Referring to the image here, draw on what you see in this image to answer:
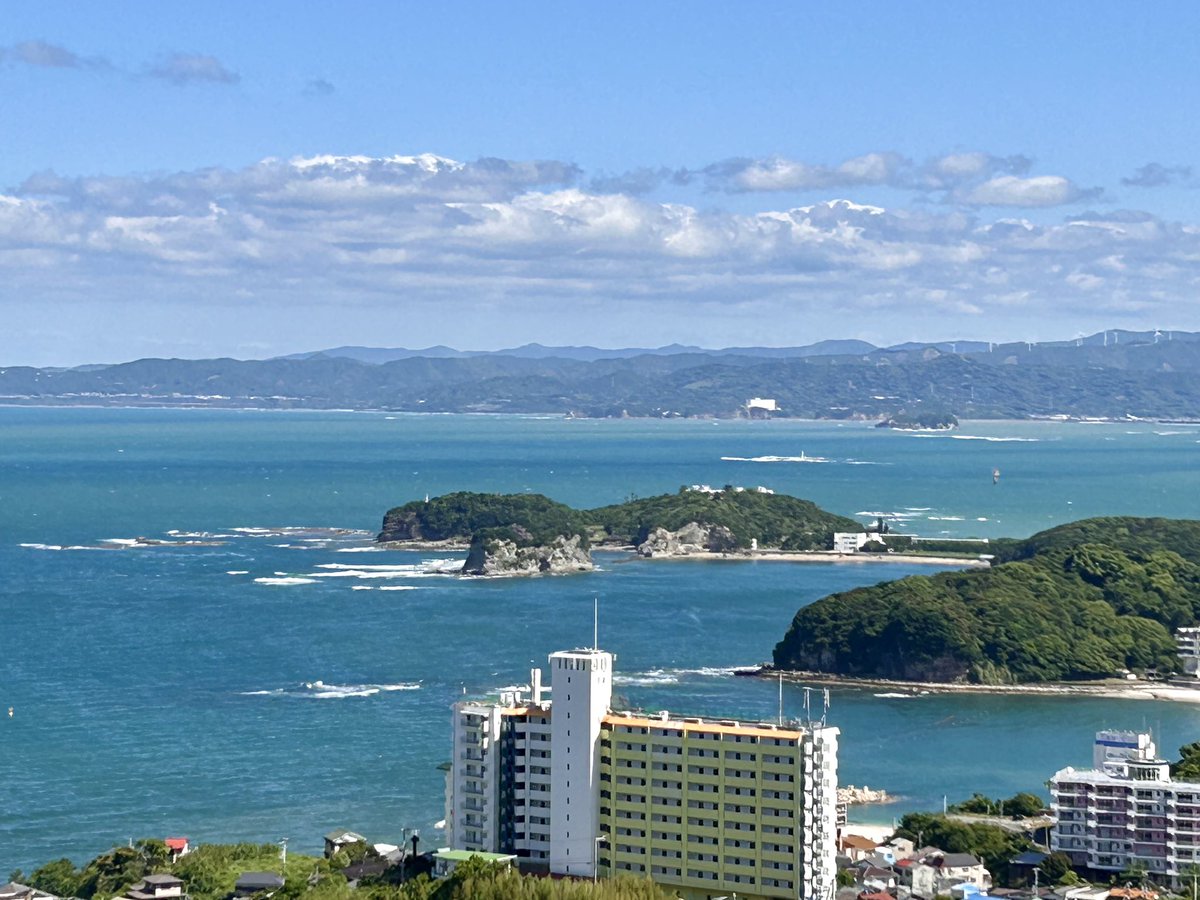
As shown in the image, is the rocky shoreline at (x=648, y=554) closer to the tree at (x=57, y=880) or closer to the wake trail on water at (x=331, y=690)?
the wake trail on water at (x=331, y=690)

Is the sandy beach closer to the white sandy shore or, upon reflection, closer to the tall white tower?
the white sandy shore

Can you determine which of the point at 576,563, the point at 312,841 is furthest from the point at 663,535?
the point at 312,841

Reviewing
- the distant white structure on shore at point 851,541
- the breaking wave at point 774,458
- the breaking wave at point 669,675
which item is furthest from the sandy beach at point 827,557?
the breaking wave at point 774,458

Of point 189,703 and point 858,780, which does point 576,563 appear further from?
point 858,780

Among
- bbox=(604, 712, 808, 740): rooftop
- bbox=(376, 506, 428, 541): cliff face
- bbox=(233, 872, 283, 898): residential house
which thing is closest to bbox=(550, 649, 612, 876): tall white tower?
bbox=(604, 712, 808, 740): rooftop

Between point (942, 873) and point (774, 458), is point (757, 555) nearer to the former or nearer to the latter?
point (942, 873)

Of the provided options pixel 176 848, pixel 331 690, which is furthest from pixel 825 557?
pixel 176 848
